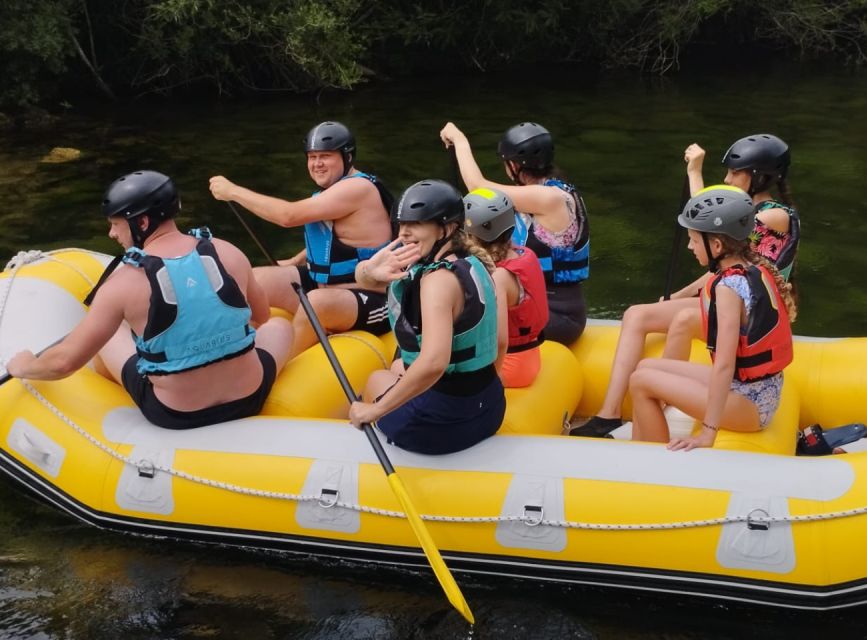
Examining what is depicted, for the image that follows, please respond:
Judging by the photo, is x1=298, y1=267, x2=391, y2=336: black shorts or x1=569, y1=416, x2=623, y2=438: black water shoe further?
x1=298, y1=267, x2=391, y2=336: black shorts

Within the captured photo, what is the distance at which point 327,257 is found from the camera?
4734 mm

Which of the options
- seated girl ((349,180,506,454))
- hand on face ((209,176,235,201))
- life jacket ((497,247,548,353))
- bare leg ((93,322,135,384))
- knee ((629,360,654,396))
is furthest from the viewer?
hand on face ((209,176,235,201))

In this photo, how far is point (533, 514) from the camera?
3.57 m

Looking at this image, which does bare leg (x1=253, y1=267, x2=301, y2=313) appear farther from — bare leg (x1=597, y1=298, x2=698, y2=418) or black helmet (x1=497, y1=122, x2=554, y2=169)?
bare leg (x1=597, y1=298, x2=698, y2=418)

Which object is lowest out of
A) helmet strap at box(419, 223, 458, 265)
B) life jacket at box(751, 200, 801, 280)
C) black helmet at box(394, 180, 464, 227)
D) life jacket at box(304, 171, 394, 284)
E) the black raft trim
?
the black raft trim

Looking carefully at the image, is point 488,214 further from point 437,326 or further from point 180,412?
point 180,412

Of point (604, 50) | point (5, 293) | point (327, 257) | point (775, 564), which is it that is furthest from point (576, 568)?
point (604, 50)

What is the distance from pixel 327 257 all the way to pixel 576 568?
1868mm

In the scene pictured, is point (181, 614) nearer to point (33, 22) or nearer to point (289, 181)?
point (289, 181)

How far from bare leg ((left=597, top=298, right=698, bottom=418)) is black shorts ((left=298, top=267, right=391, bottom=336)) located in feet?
3.51

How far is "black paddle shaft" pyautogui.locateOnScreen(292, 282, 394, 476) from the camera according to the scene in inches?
140

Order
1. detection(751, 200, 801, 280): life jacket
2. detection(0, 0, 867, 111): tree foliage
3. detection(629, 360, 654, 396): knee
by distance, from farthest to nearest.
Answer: detection(0, 0, 867, 111): tree foliage
detection(751, 200, 801, 280): life jacket
detection(629, 360, 654, 396): knee

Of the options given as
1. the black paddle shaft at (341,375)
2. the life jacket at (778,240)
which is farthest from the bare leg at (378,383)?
the life jacket at (778,240)

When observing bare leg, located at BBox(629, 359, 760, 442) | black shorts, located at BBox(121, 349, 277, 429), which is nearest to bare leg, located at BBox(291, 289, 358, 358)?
black shorts, located at BBox(121, 349, 277, 429)
